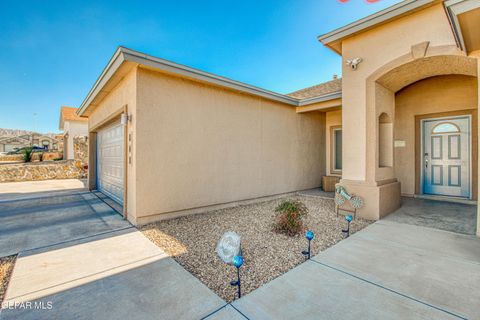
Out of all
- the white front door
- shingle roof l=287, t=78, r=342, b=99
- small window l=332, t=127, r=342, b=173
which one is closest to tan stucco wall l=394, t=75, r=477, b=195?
the white front door

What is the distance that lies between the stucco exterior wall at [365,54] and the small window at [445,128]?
3466 mm

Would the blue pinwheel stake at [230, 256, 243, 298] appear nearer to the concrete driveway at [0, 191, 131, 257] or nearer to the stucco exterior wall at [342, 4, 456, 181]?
the concrete driveway at [0, 191, 131, 257]

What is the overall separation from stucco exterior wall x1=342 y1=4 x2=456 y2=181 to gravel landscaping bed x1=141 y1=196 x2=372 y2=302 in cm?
169

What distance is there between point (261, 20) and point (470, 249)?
9865 mm

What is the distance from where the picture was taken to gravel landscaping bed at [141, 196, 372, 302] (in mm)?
2856

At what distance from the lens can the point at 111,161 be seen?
24.8 ft

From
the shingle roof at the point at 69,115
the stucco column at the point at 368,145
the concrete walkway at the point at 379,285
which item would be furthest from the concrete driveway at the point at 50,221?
the shingle roof at the point at 69,115

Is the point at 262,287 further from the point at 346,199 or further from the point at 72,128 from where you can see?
the point at 72,128

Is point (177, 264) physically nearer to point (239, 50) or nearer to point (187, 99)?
point (187, 99)

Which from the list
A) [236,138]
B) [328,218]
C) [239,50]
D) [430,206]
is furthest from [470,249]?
[239,50]

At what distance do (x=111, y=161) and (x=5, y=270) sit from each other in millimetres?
4940

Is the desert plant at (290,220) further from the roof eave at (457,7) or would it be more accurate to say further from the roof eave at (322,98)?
the roof eave at (322,98)

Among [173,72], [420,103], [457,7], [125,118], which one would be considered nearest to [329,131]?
[420,103]

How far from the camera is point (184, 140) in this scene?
5.64m
